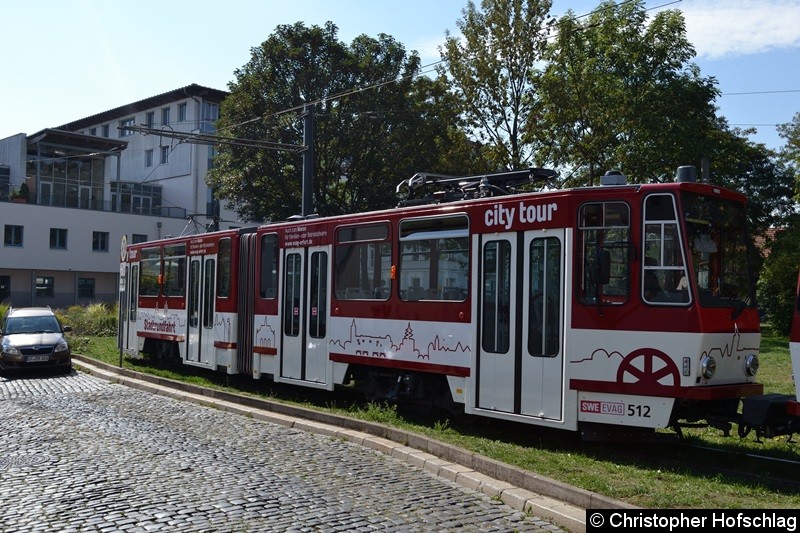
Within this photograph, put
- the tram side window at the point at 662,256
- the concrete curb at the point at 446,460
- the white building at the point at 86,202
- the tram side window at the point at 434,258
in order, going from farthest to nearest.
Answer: the white building at the point at 86,202 → the tram side window at the point at 434,258 → the tram side window at the point at 662,256 → the concrete curb at the point at 446,460

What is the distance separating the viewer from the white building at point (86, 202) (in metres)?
56.0

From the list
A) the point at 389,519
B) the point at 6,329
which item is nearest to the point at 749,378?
the point at 389,519

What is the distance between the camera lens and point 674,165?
85.9 feet

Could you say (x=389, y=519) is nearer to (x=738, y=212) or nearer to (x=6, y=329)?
(x=738, y=212)

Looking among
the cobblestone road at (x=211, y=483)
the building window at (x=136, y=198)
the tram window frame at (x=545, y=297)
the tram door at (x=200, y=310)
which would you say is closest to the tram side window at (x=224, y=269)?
the tram door at (x=200, y=310)

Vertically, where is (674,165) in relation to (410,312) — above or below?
above

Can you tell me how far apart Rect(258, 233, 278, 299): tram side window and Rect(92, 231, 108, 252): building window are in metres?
46.9

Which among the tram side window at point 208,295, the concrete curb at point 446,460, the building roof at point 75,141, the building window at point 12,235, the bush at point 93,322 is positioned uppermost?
the building roof at point 75,141

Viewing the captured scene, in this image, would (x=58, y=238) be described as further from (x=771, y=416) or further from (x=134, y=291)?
(x=771, y=416)

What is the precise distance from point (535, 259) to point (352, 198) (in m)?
26.6

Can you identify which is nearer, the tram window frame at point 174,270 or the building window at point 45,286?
the tram window frame at point 174,270

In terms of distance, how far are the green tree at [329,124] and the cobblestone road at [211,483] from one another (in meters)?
24.2

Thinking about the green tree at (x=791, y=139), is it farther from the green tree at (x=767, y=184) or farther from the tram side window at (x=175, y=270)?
the tram side window at (x=175, y=270)

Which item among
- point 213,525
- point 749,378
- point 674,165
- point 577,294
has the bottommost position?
point 213,525
